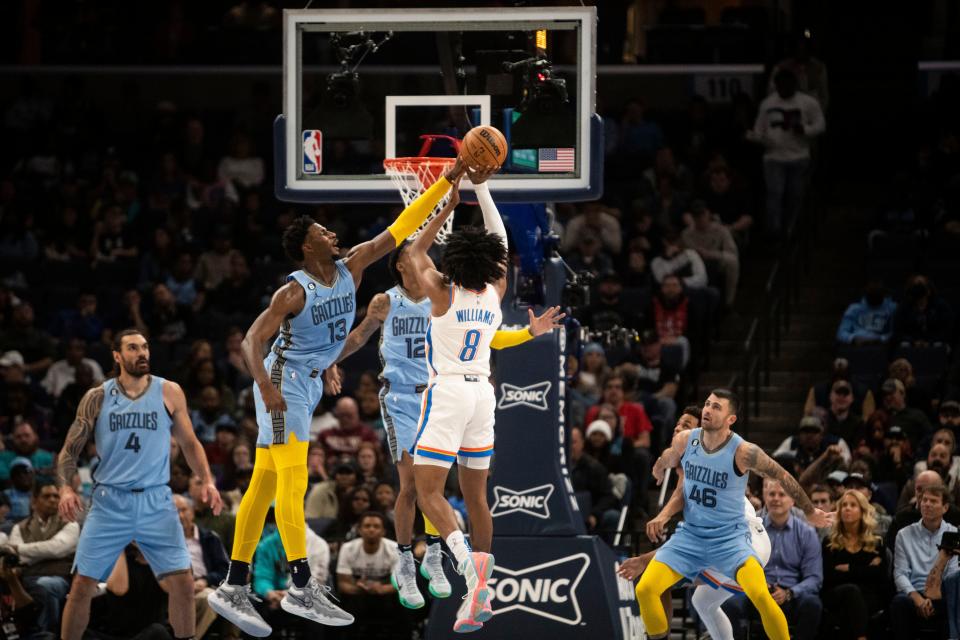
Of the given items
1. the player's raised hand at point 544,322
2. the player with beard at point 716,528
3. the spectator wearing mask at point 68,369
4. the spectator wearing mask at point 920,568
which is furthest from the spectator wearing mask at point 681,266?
the player's raised hand at point 544,322

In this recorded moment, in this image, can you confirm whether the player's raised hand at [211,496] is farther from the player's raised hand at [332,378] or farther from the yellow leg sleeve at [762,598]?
the yellow leg sleeve at [762,598]

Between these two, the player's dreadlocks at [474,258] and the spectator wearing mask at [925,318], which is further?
the spectator wearing mask at [925,318]

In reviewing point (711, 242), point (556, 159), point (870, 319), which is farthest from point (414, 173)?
point (711, 242)

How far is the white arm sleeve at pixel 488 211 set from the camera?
999cm

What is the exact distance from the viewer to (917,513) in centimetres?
1245

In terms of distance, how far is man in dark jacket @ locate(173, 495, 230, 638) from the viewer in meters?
13.1

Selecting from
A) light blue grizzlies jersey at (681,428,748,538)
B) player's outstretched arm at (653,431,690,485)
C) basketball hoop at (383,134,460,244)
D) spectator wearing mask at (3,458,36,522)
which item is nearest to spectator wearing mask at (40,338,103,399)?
spectator wearing mask at (3,458,36,522)

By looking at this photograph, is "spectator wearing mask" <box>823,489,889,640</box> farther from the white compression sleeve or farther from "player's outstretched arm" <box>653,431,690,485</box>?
"player's outstretched arm" <box>653,431,690,485</box>

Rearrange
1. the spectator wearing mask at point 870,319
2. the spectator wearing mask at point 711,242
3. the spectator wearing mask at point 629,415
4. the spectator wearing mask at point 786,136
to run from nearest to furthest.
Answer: the spectator wearing mask at point 629,415, the spectator wearing mask at point 870,319, the spectator wearing mask at point 711,242, the spectator wearing mask at point 786,136

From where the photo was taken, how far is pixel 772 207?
18.0 m

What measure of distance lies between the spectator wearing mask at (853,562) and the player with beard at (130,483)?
14.6ft

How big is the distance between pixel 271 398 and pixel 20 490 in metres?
5.41

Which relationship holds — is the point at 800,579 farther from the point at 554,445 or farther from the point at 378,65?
the point at 378,65

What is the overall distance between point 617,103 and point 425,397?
11.3m
